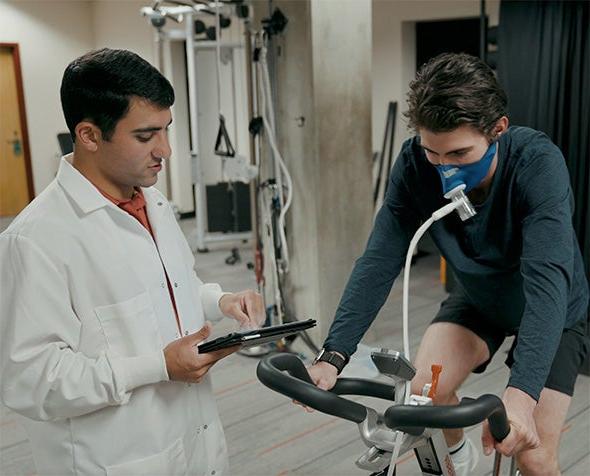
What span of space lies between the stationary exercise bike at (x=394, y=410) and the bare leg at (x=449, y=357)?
37 centimetres

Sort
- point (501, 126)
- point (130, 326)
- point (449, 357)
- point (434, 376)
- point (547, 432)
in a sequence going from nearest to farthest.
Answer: point (434, 376) → point (130, 326) → point (501, 126) → point (547, 432) → point (449, 357)

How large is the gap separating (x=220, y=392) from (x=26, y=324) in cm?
214

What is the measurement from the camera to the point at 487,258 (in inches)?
66.6

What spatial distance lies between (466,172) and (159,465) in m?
0.93

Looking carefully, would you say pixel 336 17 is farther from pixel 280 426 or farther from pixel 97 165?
pixel 97 165

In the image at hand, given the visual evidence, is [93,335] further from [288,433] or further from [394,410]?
[288,433]

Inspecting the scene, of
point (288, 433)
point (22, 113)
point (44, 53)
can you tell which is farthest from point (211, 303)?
point (44, 53)

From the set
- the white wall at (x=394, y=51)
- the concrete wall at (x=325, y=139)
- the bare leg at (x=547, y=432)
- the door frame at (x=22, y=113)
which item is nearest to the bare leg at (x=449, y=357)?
the bare leg at (x=547, y=432)

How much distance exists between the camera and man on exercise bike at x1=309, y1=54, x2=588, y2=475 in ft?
4.58

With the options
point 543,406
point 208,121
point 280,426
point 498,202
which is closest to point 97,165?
point 498,202

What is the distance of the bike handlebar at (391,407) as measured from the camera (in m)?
1.06

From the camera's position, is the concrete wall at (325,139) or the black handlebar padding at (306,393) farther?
the concrete wall at (325,139)

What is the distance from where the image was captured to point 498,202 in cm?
164

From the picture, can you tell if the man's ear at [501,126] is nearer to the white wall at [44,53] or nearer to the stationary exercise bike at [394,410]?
the stationary exercise bike at [394,410]
